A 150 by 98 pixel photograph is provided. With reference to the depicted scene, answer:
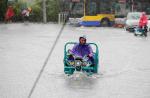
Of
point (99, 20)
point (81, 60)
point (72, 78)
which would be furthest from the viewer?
point (99, 20)

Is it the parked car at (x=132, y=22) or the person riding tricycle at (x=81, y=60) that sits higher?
the person riding tricycle at (x=81, y=60)

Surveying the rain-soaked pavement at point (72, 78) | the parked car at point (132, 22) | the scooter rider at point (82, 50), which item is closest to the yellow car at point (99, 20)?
the parked car at point (132, 22)

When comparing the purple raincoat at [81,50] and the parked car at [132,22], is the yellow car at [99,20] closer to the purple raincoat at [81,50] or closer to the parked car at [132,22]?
the parked car at [132,22]

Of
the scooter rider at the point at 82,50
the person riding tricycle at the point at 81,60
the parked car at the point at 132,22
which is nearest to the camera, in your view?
the person riding tricycle at the point at 81,60

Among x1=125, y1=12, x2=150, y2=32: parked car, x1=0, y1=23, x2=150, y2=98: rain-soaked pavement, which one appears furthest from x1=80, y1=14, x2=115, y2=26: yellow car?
x1=0, y1=23, x2=150, y2=98: rain-soaked pavement

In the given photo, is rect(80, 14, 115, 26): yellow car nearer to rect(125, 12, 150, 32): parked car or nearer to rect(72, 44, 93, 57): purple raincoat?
rect(125, 12, 150, 32): parked car

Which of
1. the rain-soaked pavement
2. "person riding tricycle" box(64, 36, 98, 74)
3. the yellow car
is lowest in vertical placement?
the yellow car

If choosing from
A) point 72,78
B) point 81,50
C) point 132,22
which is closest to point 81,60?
point 81,50

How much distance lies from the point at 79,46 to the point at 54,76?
3.36 ft

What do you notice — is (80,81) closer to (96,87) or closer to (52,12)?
(96,87)

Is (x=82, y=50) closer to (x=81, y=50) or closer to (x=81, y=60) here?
(x=81, y=50)

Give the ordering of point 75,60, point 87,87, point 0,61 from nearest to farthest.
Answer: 1. point 87,87
2. point 75,60
3. point 0,61

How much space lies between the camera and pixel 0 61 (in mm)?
20141

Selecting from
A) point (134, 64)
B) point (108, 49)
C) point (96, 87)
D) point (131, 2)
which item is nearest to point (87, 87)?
point (96, 87)
